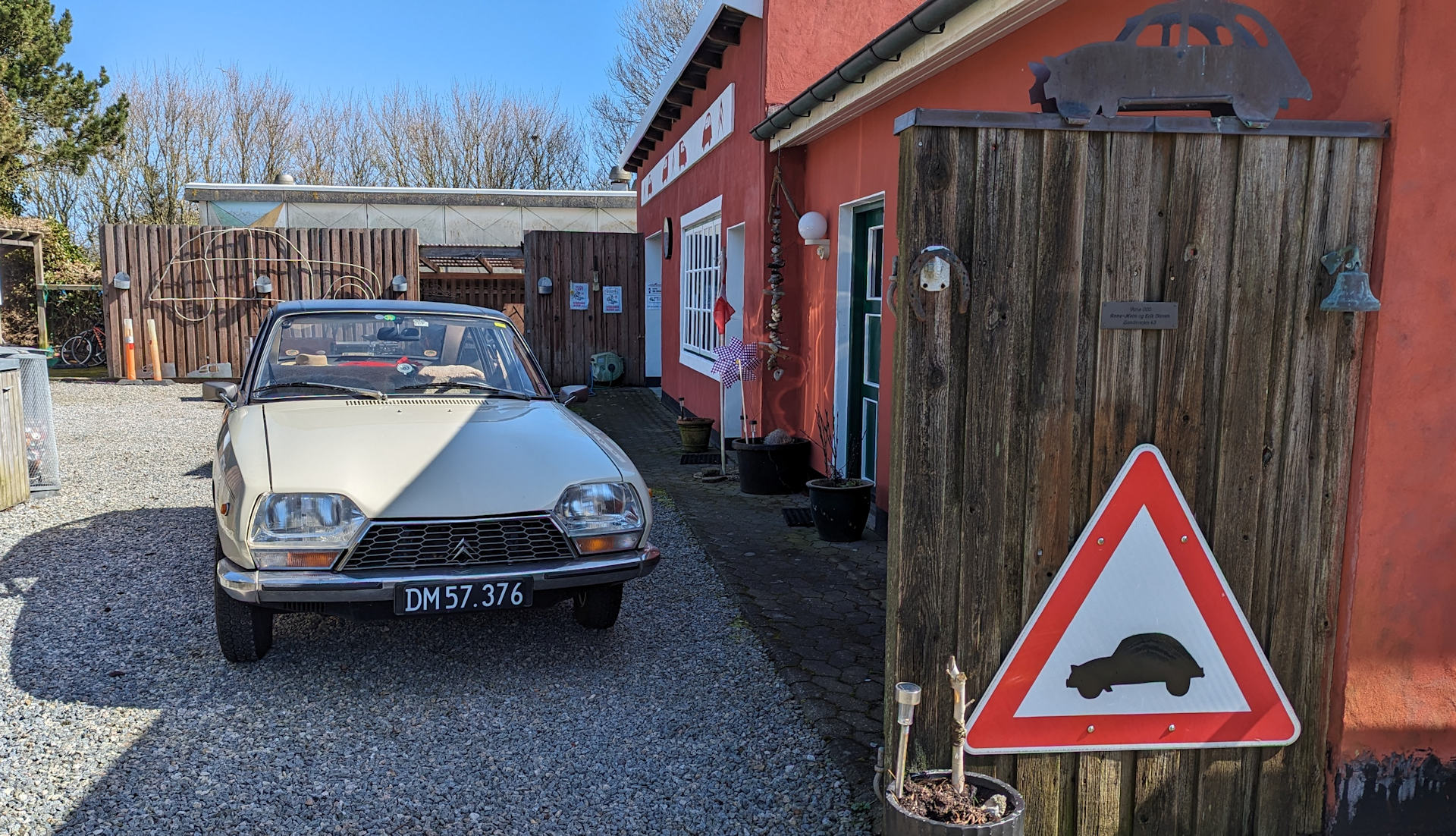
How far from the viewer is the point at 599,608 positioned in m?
4.57

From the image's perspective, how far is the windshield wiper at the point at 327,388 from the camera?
4.91 m

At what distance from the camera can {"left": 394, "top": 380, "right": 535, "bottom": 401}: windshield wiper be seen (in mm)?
5096

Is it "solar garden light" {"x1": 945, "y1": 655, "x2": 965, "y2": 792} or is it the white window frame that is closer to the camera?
"solar garden light" {"x1": 945, "y1": 655, "x2": 965, "y2": 792}

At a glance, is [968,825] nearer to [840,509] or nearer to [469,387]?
[469,387]

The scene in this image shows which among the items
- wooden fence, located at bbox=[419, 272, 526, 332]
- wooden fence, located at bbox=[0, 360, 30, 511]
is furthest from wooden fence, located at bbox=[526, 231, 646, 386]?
wooden fence, located at bbox=[0, 360, 30, 511]

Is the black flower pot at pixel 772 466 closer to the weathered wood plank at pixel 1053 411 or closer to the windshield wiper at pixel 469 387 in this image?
the windshield wiper at pixel 469 387

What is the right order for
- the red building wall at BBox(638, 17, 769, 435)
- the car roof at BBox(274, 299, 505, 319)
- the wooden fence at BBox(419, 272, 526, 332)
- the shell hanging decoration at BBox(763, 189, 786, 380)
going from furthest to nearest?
the wooden fence at BBox(419, 272, 526, 332)
the red building wall at BBox(638, 17, 769, 435)
the shell hanging decoration at BBox(763, 189, 786, 380)
the car roof at BBox(274, 299, 505, 319)

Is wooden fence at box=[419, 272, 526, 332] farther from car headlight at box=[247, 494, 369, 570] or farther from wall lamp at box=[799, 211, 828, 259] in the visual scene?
car headlight at box=[247, 494, 369, 570]

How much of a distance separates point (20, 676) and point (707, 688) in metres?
2.79

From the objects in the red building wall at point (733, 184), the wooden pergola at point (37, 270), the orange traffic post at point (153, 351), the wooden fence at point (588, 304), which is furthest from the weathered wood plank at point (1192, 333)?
the wooden pergola at point (37, 270)

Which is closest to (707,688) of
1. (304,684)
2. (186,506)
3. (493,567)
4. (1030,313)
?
(493,567)

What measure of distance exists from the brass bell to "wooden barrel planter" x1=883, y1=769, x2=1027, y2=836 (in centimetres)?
147

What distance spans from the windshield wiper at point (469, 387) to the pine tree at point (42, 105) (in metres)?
19.1

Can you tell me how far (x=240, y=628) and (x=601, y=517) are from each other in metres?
1.54
